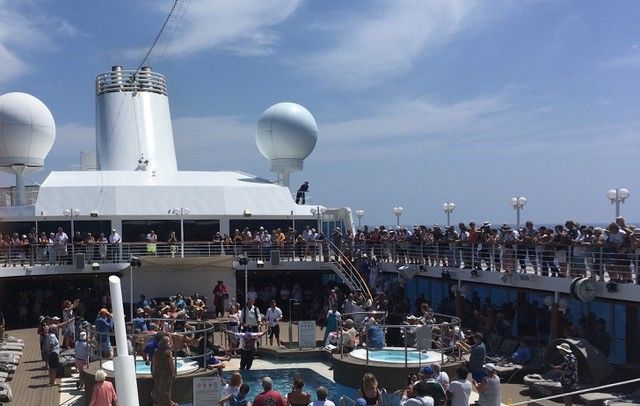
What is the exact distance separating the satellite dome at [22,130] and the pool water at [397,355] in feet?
60.1

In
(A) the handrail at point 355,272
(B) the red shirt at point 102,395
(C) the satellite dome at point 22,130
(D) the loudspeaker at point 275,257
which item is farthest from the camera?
(C) the satellite dome at point 22,130

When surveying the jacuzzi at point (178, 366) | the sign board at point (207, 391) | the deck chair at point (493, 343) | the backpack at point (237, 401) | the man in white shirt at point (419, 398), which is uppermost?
the man in white shirt at point (419, 398)

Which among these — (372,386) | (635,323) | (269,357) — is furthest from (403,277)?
(372,386)

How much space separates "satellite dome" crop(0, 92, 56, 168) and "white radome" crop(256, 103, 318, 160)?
933 cm

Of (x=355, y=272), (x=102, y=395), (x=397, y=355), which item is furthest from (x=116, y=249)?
(x=102, y=395)

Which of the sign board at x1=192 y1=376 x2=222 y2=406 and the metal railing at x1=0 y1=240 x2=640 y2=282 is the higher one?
the metal railing at x1=0 y1=240 x2=640 y2=282

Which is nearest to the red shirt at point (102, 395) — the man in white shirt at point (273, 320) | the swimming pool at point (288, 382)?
the swimming pool at point (288, 382)

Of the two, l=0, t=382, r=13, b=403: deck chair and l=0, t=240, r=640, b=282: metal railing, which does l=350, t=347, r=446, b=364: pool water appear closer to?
l=0, t=240, r=640, b=282: metal railing

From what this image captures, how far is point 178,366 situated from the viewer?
48.2 feet

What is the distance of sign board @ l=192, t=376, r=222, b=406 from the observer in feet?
36.9

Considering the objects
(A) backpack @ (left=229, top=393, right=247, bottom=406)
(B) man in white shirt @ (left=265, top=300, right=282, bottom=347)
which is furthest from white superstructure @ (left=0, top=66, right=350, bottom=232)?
(A) backpack @ (left=229, top=393, right=247, bottom=406)

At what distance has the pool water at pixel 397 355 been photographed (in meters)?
15.0

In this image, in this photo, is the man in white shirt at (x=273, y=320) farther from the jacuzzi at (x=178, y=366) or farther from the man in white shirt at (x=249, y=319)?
the jacuzzi at (x=178, y=366)

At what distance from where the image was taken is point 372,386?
9891 millimetres
